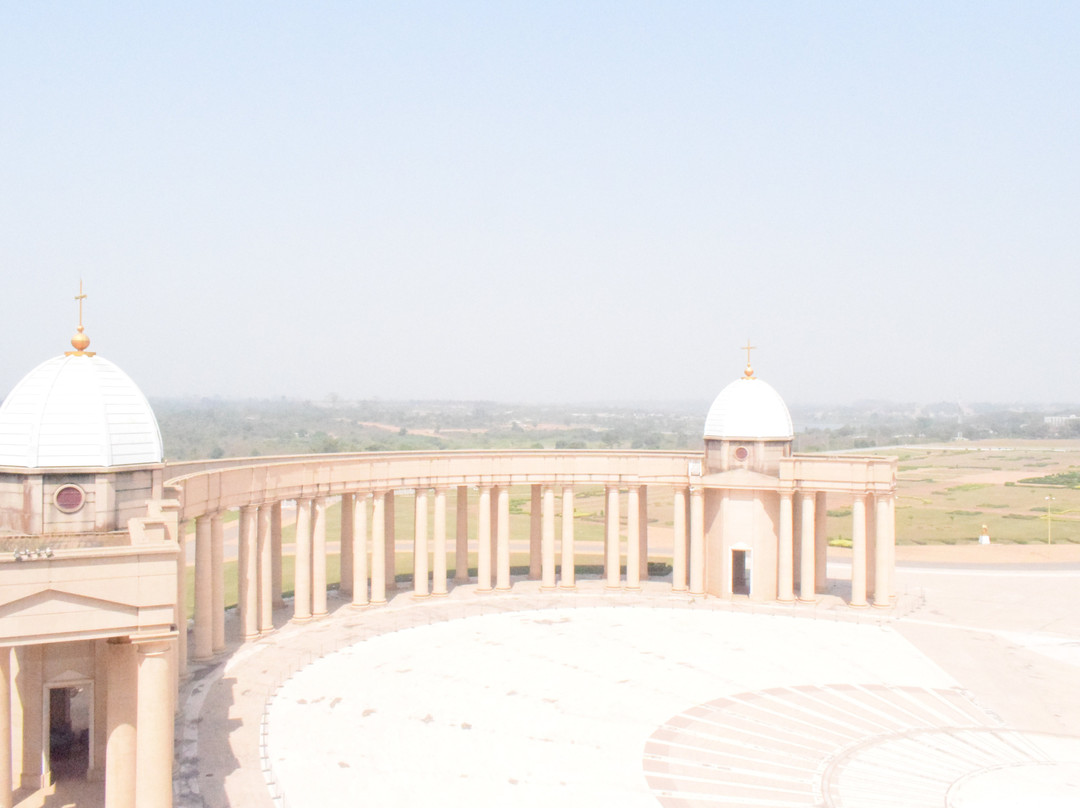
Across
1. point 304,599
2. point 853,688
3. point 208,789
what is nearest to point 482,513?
point 304,599

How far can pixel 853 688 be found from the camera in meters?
35.3

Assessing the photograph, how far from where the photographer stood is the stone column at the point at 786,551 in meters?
49.8

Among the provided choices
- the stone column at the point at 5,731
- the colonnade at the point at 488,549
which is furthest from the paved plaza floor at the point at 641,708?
the stone column at the point at 5,731

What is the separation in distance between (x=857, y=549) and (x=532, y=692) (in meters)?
22.9

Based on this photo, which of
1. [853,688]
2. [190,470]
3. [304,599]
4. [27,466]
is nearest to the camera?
[27,466]

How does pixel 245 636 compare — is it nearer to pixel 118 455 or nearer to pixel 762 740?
pixel 118 455

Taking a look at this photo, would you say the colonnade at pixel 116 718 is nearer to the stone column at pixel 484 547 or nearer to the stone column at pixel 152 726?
the stone column at pixel 152 726

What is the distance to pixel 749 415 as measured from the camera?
51500 millimetres

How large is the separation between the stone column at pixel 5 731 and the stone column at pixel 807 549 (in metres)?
38.7

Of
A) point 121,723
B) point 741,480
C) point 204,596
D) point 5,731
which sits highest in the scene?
point 741,480

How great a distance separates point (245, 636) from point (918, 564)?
153ft

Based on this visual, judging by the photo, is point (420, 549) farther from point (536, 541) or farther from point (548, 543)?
point (536, 541)

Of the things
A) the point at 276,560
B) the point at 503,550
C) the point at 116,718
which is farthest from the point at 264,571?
the point at 116,718

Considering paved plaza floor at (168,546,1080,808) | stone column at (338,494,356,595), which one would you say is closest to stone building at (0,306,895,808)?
stone column at (338,494,356,595)
